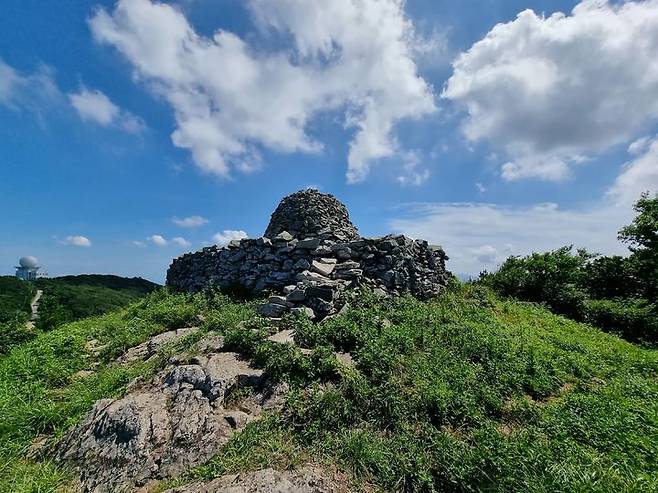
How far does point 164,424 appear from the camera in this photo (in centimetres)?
513

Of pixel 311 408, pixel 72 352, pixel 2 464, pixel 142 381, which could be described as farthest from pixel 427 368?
pixel 72 352

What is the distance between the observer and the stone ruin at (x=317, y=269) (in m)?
8.91

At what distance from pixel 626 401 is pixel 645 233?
16.2 metres

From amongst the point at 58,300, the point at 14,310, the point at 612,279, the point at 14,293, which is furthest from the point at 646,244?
the point at 14,293

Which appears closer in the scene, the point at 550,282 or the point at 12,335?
the point at 12,335

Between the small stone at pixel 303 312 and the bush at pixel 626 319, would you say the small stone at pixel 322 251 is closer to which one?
the small stone at pixel 303 312

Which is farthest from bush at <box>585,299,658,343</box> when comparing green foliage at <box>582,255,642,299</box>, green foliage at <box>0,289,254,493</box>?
green foliage at <box>0,289,254,493</box>

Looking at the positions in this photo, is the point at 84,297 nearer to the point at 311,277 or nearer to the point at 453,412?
the point at 311,277

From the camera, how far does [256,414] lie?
17.6 feet

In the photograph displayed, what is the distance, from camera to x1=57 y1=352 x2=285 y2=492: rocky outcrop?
15.0 feet

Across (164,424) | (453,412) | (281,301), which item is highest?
(281,301)

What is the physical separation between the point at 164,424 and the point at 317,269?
5.89 metres

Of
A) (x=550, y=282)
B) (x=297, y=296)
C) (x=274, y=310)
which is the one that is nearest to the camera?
(x=274, y=310)

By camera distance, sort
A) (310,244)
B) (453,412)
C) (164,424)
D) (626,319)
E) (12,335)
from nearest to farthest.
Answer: (164,424), (453,412), (12,335), (310,244), (626,319)
